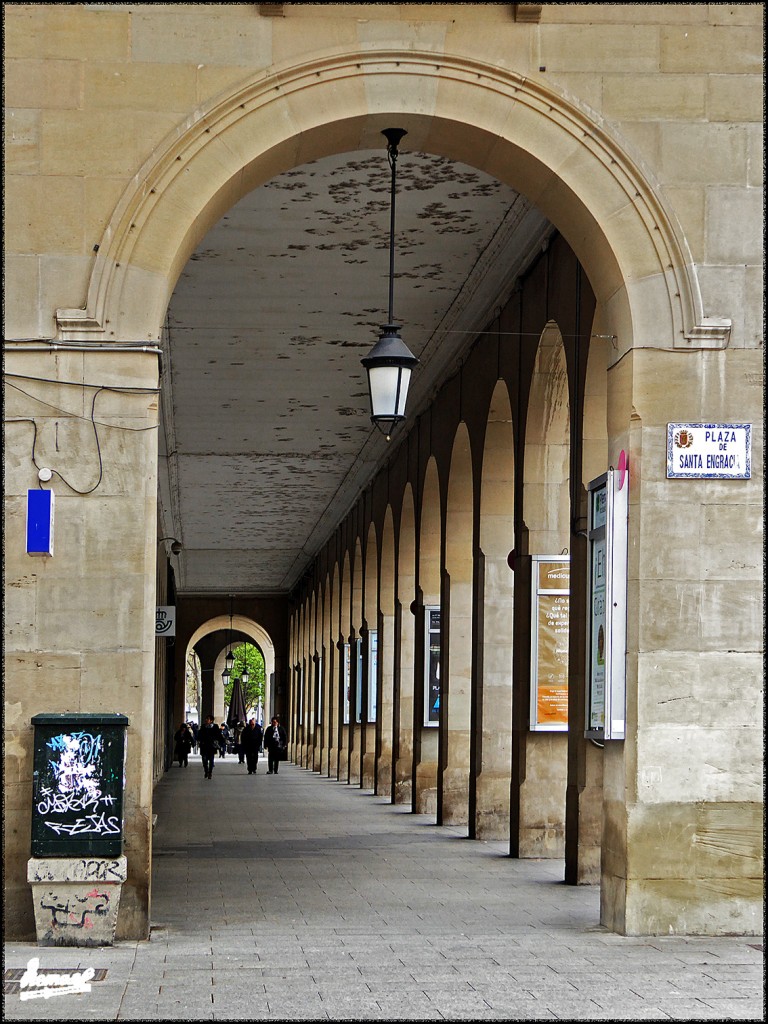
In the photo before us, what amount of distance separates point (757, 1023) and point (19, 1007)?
3235mm

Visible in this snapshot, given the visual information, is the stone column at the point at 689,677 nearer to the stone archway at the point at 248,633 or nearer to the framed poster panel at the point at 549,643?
the framed poster panel at the point at 549,643

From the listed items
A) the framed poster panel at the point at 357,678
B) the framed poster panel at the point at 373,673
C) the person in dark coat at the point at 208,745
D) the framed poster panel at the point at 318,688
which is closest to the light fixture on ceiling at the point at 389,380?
the framed poster panel at the point at 373,673

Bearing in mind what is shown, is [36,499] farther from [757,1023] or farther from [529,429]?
[529,429]

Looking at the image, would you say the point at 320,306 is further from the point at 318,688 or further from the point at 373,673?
the point at 318,688

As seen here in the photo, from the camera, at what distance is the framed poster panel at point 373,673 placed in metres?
27.3

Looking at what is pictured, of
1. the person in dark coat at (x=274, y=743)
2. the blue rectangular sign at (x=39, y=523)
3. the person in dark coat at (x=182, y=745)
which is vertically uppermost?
the blue rectangular sign at (x=39, y=523)

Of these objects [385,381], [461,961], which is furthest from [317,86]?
[461,961]

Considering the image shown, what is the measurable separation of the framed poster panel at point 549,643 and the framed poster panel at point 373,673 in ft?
42.2

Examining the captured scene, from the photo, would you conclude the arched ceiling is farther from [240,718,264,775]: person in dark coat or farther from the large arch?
[240,718,264,775]: person in dark coat

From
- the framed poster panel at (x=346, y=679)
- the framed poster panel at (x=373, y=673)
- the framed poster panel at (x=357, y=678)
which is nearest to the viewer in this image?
the framed poster panel at (x=373, y=673)

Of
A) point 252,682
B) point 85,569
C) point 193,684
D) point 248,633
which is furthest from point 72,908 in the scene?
point 193,684

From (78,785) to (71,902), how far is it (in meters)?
0.65

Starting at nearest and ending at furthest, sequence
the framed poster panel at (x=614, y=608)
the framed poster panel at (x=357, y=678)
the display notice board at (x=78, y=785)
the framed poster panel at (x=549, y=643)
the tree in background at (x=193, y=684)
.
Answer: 1. the display notice board at (x=78, y=785)
2. the framed poster panel at (x=614, y=608)
3. the framed poster panel at (x=549, y=643)
4. the framed poster panel at (x=357, y=678)
5. the tree in background at (x=193, y=684)

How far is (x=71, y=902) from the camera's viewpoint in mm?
8305
